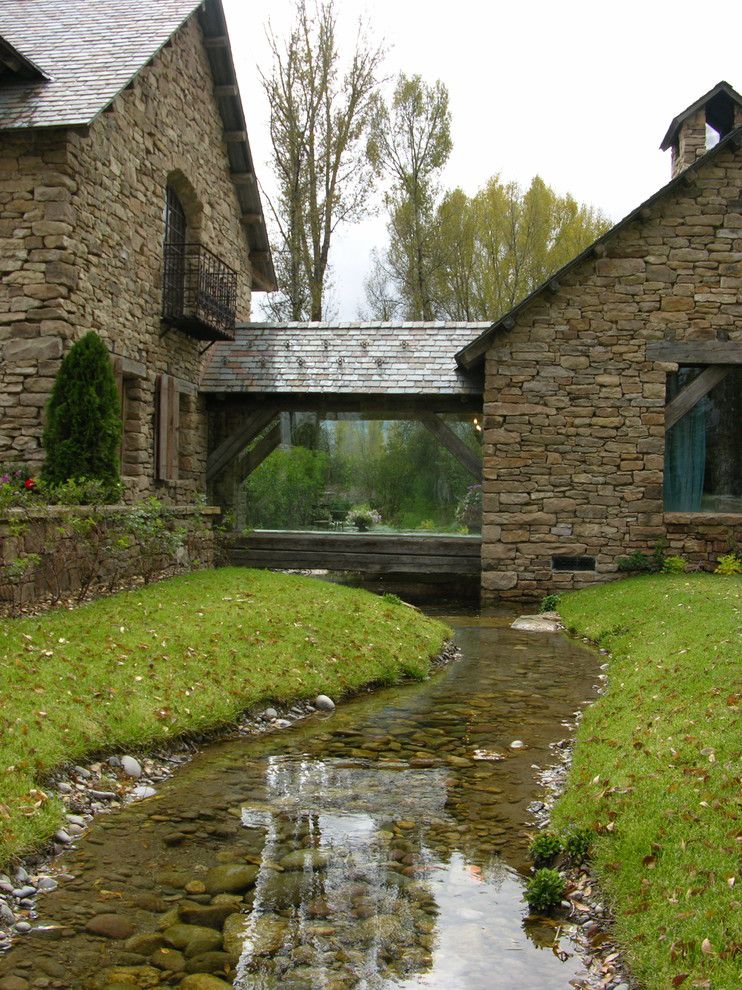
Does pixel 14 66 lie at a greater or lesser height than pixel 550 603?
greater

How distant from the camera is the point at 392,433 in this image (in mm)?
16703

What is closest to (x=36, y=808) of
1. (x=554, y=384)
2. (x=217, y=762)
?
(x=217, y=762)

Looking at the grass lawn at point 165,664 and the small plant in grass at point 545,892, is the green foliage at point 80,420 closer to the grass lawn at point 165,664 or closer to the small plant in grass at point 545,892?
the grass lawn at point 165,664

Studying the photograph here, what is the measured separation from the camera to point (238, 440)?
1712cm

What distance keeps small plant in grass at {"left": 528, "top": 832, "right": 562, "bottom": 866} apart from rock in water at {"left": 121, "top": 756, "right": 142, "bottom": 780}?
8.32 ft

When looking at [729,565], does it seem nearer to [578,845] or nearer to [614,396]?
[614,396]

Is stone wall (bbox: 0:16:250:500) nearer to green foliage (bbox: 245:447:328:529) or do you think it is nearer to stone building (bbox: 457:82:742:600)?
green foliage (bbox: 245:447:328:529)

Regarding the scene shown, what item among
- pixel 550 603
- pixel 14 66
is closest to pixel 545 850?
pixel 550 603

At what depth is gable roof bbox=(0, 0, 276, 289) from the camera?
478 inches

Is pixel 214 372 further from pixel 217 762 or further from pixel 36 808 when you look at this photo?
pixel 36 808

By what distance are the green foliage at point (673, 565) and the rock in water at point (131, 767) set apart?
35.0ft

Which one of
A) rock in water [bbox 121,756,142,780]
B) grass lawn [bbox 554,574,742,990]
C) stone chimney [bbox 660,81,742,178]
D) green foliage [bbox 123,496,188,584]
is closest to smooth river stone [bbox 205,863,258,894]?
rock in water [bbox 121,756,142,780]

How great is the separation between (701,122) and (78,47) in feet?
33.8

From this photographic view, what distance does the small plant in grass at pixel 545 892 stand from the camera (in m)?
4.26
